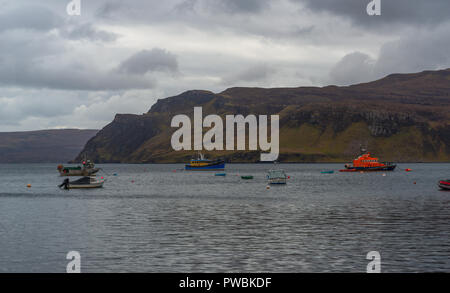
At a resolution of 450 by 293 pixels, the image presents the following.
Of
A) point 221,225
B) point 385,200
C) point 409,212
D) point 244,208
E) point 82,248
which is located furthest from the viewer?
point 385,200

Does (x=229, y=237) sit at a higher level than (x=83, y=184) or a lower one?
lower

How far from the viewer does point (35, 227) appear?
5672cm

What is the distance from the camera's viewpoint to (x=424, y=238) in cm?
4538

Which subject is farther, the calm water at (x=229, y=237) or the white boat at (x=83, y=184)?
the white boat at (x=83, y=184)

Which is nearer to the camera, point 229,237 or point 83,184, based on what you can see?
point 229,237

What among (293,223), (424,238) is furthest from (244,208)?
(424,238)

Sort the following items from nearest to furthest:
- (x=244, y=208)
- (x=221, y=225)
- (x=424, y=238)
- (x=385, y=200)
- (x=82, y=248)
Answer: (x=82, y=248)
(x=424, y=238)
(x=221, y=225)
(x=244, y=208)
(x=385, y=200)

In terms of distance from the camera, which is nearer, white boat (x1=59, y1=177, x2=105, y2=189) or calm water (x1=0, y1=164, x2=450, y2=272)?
calm water (x1=0, y1=164, x2=450, y2=272)

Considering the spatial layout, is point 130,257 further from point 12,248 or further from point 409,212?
point 409,212

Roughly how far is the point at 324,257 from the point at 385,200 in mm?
54116
